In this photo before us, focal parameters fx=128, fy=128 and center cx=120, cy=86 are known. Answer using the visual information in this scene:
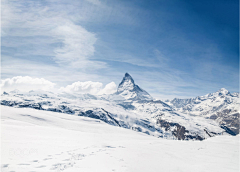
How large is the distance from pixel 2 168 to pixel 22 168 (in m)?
1.04

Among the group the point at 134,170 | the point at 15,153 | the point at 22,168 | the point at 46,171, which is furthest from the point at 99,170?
the point at 15,153

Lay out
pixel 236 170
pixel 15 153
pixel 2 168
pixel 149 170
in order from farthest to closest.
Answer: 1. pixel 236 170
2. pixel 15 153
3. pixel 149 170
4. pixel 2 168

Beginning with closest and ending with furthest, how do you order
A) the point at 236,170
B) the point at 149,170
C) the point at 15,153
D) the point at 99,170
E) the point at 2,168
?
the point at 2,168 → the point at 99,170 → the point at 149,170 → the point at 15,153 → the point at 236,170

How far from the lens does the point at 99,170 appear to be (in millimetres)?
8812

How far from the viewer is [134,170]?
368 inches

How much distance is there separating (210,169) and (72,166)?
11.4 meters

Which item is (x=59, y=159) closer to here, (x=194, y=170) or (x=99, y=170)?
(x=99, y=170)

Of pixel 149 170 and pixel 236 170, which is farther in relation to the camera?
pixel 236 170

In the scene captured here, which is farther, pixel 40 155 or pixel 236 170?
pixel 236 170

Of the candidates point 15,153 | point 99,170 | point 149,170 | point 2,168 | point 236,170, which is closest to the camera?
point 2,168

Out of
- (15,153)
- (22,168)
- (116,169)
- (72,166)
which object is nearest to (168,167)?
(116,169)

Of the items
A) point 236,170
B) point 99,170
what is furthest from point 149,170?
point 236,170

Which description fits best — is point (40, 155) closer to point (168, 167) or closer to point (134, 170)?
point (134, 170)

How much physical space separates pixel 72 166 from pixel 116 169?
3.10m
